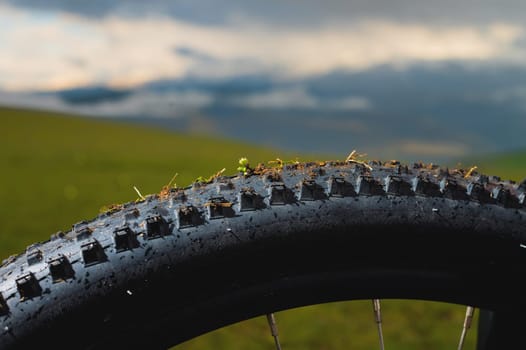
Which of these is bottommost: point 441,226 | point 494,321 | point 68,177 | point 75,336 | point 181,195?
point 494,321

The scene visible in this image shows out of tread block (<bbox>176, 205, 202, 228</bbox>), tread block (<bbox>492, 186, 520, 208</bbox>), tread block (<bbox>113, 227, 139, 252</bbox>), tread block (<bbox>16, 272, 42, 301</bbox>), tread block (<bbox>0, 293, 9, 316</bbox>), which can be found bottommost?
tread block (<bbox>0, 293, 9, 316</bbox>)

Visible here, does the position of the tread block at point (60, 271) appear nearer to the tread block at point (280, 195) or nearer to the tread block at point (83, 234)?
the tread block at point (83, 234)

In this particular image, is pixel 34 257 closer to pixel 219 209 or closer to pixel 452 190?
pixel 219 209

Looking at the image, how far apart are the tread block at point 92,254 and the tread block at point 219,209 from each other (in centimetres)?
35

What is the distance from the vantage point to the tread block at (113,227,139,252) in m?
2.00

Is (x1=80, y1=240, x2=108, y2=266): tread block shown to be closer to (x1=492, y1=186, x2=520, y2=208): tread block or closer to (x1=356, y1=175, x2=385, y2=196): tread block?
(x1=356, y1=175, x2=385, y2=196): tread block

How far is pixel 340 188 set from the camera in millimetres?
2197

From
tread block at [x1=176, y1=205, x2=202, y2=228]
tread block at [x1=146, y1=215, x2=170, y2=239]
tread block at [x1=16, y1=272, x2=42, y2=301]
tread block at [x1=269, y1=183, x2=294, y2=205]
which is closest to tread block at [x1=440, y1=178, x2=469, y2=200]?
tread block at [x1=269, y1=183, x2=294, y2=205]

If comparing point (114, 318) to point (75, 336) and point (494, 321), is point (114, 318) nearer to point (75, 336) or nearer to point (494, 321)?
point (75, 336)

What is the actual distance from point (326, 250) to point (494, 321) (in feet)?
2.88

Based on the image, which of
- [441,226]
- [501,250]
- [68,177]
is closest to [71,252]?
[441,226]

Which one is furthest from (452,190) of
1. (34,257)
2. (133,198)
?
(133,198)

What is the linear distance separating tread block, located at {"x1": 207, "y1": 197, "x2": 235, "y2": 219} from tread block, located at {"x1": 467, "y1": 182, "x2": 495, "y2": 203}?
873 millimetres

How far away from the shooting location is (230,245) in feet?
6.72
